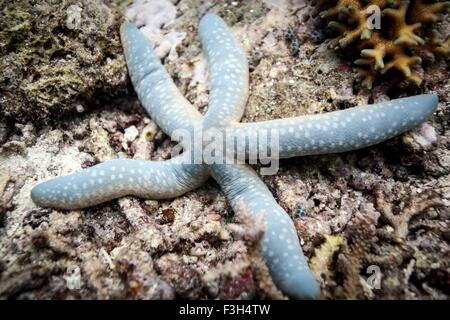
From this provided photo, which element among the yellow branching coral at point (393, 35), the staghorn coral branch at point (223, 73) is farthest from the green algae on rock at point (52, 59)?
the yellow branching coral at point (393, 35)

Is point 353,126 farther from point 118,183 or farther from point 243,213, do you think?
point 118,183

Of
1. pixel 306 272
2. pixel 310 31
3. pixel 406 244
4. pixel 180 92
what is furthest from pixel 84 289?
pixel 310 31

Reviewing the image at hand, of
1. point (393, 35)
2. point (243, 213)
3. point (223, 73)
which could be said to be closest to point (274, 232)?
point (243, 213)

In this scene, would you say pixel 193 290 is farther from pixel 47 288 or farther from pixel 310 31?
pixel 310 31

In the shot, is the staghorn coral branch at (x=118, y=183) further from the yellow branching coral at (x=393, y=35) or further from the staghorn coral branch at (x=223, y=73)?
the yellow branching coral at (x=393, y=35)

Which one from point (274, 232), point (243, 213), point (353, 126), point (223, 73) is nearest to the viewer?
point (243, 213)

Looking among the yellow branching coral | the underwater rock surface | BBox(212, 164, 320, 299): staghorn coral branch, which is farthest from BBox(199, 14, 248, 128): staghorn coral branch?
the yellow branching coral

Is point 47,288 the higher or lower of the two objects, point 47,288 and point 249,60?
the lower

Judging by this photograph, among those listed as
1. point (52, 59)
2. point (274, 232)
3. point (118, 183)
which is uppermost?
point (52, 59)
